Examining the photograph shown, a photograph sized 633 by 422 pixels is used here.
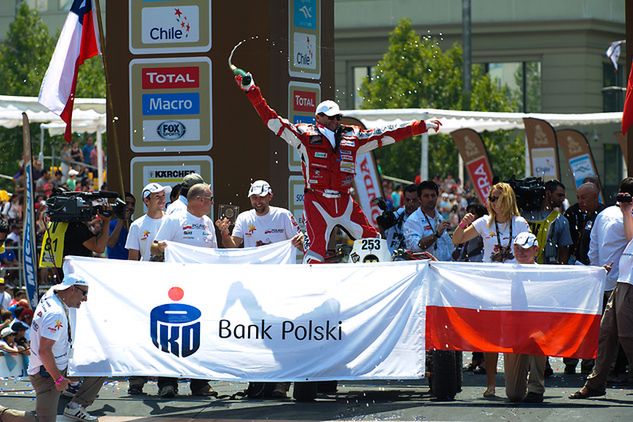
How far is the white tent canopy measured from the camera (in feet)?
90.0

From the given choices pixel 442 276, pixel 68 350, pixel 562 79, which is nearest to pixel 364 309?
pixel 442 276

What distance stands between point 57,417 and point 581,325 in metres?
4.29

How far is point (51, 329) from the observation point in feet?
34.4

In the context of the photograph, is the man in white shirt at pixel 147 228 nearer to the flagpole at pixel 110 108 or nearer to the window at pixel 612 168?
the flagpole at pixel 110 108

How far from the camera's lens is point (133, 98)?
15.2 m

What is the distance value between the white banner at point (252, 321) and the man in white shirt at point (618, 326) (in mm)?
1579

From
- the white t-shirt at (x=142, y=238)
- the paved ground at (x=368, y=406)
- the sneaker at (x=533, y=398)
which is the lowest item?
the paved ground at (x=368, y=406)

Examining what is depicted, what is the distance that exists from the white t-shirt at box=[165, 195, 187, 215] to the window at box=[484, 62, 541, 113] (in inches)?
1362

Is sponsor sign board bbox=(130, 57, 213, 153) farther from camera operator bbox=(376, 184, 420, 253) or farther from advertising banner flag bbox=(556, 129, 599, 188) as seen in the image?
advertising banner flag bbox=(556, 129, 599, 188)

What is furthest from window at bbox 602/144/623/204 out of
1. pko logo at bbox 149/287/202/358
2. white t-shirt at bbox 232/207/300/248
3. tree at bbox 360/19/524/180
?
pko logo at bbox 149/287/202/358

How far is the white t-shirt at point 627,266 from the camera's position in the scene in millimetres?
12062

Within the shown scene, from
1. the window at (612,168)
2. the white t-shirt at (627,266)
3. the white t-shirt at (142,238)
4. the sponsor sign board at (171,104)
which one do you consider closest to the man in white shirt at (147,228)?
the white t-shirt at (142,238)

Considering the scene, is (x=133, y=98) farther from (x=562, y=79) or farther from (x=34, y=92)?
(x=562, y=79)

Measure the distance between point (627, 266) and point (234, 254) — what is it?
3.39 meters
